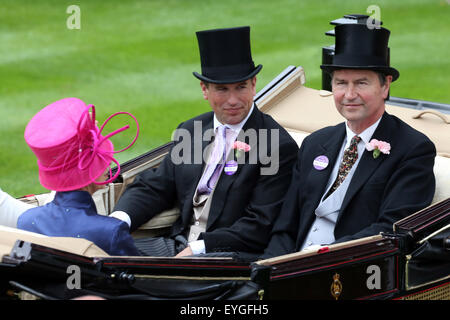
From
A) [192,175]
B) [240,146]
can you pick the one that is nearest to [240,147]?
[240,146]

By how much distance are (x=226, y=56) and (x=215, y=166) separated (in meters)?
0.60

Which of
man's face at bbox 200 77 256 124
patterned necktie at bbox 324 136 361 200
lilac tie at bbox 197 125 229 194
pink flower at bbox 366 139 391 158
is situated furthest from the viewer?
lilac tie at bbox 197 125 229 194

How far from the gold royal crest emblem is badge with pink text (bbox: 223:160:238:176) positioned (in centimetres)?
108

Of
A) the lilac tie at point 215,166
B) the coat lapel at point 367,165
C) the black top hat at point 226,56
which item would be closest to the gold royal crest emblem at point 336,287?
the coat lapel at point 367,165

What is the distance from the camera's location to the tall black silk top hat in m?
4.04

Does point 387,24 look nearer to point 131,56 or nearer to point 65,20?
point 131,56

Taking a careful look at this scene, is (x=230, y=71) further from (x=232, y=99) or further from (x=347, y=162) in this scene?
(x=347, y=162)

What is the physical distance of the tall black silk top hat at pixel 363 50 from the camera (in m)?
4.04

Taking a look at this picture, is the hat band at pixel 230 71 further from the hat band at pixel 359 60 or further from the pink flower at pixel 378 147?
the pink flower at pixel 378 147

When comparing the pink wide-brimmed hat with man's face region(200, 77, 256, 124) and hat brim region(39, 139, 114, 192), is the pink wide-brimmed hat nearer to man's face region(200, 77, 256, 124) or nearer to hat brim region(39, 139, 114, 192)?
hat brim region(39, 139, 114, 192)

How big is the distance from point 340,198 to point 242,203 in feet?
1.92

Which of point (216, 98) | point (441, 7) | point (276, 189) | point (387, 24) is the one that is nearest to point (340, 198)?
point (276, 189)

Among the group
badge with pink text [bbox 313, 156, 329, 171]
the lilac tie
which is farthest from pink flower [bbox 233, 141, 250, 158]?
badge with pink text [bbox 313, 156, 329, 171]

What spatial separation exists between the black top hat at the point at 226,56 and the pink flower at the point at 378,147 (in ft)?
2.50
